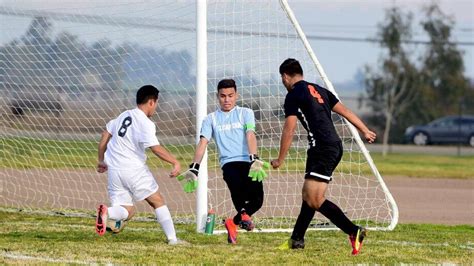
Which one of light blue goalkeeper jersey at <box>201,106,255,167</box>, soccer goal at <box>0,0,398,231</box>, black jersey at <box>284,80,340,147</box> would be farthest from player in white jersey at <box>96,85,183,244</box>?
soccer goal at <box>0,0,398,231</box>

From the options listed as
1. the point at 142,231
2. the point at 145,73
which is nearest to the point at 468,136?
the point at 145,73

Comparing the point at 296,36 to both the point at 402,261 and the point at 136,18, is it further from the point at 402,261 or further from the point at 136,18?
the point at 402,261

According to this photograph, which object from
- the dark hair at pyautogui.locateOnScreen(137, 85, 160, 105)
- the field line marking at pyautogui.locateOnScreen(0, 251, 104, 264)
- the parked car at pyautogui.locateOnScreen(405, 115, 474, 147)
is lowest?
the field line marking at pyautogui.locateOnScreen(0, 251, 104, 264)

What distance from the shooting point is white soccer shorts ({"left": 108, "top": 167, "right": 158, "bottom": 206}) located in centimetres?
1044

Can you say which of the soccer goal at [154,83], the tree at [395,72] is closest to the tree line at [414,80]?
the tree at [395,72]

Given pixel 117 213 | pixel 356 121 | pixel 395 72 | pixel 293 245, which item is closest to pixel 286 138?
pixel 356 121

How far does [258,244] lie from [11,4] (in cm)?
Result: 606

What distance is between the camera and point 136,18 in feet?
45.8

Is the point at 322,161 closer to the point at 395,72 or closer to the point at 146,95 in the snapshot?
the point at 146,95

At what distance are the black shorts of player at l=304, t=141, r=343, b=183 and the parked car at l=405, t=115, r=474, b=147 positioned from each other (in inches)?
1262

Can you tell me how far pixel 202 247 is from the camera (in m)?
10.3

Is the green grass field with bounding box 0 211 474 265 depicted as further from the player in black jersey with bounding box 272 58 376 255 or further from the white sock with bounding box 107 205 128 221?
the player in black jersey with bounding box 272 58 376 255

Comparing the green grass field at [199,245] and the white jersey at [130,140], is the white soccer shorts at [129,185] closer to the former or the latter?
the white jersey at [130,140]

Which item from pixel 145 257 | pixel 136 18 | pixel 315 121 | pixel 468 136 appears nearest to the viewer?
pixel 145 257
